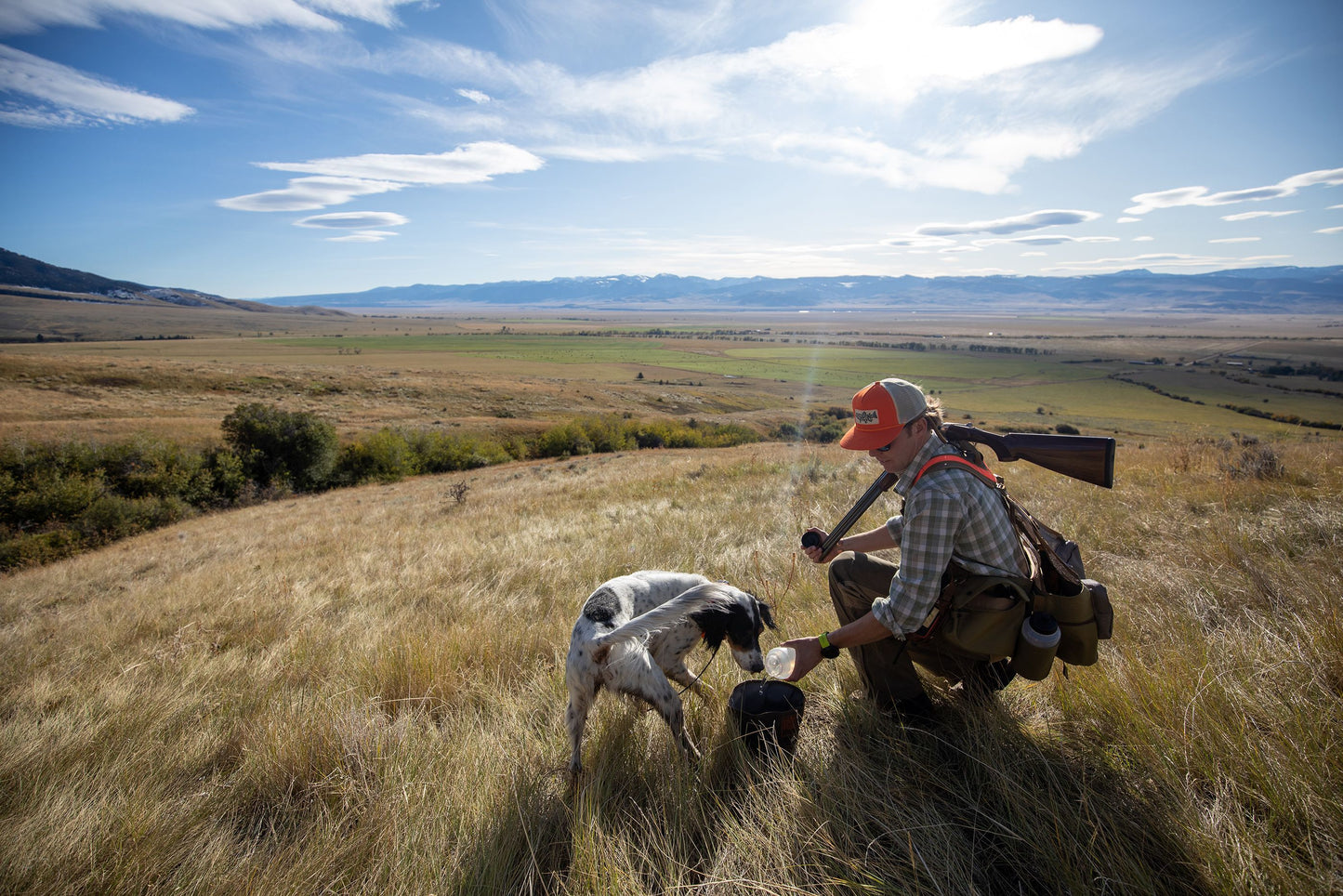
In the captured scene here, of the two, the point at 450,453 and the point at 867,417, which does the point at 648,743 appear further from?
the point at 450,453

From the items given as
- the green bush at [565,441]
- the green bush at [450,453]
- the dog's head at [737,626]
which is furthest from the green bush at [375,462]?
the dog's head at [737,626]

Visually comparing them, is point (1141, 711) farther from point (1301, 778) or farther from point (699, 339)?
point (699, 339)

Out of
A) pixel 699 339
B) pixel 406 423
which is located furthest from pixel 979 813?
pixel 699 339

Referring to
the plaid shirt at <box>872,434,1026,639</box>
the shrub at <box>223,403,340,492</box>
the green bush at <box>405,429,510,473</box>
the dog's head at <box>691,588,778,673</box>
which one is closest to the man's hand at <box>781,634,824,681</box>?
the plaid shirt at <box>872,434,1026,639</box>

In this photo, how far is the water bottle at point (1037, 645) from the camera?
7.64 feet

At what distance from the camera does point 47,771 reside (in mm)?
2664

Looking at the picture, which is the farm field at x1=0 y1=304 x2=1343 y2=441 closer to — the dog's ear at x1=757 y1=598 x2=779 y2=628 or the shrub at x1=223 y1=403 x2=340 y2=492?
the shrub at x1=223 y1=403 x2=340 y2=492

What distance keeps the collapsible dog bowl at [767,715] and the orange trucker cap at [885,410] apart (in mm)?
1257

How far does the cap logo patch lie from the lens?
263 cm

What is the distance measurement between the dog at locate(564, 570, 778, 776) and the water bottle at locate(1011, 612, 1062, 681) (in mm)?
1229

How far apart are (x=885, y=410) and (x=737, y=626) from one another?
143cm

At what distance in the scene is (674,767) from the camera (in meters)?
2.58

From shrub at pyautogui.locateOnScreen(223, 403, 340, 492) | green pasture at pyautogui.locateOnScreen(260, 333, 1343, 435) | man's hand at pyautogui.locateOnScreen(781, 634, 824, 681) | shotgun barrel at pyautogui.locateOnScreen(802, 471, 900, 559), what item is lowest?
green pasture at pyautogui.locateOnScreen(260, 333, 1343, 435)

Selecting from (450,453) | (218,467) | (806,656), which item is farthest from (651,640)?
(450,453)
